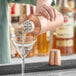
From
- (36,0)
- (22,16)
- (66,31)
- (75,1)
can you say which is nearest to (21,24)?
(22,16)

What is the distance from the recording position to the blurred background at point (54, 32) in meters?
1.60

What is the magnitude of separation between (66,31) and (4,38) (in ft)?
1.15

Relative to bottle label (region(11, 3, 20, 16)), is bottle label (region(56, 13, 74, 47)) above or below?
below

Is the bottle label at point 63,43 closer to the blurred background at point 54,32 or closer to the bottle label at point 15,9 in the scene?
the blurred background at point 54,32

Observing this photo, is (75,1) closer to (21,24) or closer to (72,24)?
(72,24)

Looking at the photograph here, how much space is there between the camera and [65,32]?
5.50ft

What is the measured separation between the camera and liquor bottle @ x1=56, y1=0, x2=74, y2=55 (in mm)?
1679

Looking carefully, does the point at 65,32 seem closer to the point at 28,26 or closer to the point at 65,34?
the point at 65,34

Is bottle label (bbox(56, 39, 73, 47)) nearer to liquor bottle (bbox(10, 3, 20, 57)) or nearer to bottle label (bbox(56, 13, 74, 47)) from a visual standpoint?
bottle label (bbox(56, 13, 74, 47))

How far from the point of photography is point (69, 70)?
143 cm

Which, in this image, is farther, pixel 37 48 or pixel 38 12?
pixel 37 48

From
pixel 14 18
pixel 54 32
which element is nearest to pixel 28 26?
pixel 14 18

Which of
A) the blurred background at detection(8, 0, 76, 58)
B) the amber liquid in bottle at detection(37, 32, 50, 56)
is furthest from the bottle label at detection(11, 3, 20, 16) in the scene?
the amber liquid in bottle at detection(37, 32, 50, 56)

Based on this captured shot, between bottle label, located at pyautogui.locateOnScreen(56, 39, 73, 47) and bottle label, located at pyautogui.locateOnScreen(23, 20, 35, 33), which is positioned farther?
bottle label, located at pyautogui.locateOnScreen(56, 39, 73, 47)
